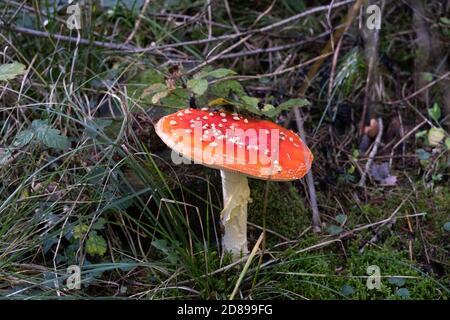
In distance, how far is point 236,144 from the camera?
197 centimetres

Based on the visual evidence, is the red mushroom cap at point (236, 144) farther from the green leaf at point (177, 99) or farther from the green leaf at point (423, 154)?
the green leaf at point (423, 154)

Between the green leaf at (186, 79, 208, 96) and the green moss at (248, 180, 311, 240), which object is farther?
the green moss at (248, 180, 311, 240)

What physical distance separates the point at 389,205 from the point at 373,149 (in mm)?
458

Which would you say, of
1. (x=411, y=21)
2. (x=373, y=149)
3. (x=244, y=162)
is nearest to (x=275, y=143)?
(x=244, y=162)

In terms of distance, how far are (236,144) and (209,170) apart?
72 centimetres

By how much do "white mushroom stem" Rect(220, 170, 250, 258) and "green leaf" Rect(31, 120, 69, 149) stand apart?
2.35ft

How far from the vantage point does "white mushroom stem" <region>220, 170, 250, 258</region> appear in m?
2.23

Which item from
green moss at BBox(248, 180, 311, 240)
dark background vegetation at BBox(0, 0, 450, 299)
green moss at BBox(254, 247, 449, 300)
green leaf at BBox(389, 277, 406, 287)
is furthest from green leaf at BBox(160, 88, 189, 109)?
green leaf at BBox(389, 277, 406, 287)

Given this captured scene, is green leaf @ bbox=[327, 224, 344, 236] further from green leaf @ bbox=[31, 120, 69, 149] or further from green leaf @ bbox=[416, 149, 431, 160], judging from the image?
green leaf @ bbox=[31, 120, 69, 149]

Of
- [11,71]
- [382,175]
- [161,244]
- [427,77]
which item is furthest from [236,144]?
[427,77]

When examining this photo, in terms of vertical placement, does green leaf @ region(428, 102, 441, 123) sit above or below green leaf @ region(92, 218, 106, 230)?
above

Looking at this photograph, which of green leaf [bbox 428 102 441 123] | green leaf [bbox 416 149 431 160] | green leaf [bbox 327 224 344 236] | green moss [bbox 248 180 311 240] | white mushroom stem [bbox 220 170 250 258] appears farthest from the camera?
green leaf [bbox 428 102 441 123]

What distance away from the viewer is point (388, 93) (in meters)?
3.47

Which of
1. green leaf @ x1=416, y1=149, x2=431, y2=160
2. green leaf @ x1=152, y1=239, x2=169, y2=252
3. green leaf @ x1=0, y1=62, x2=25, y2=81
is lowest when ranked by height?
green leaf @ x1=152, y1=239, x2=169, y2=252
